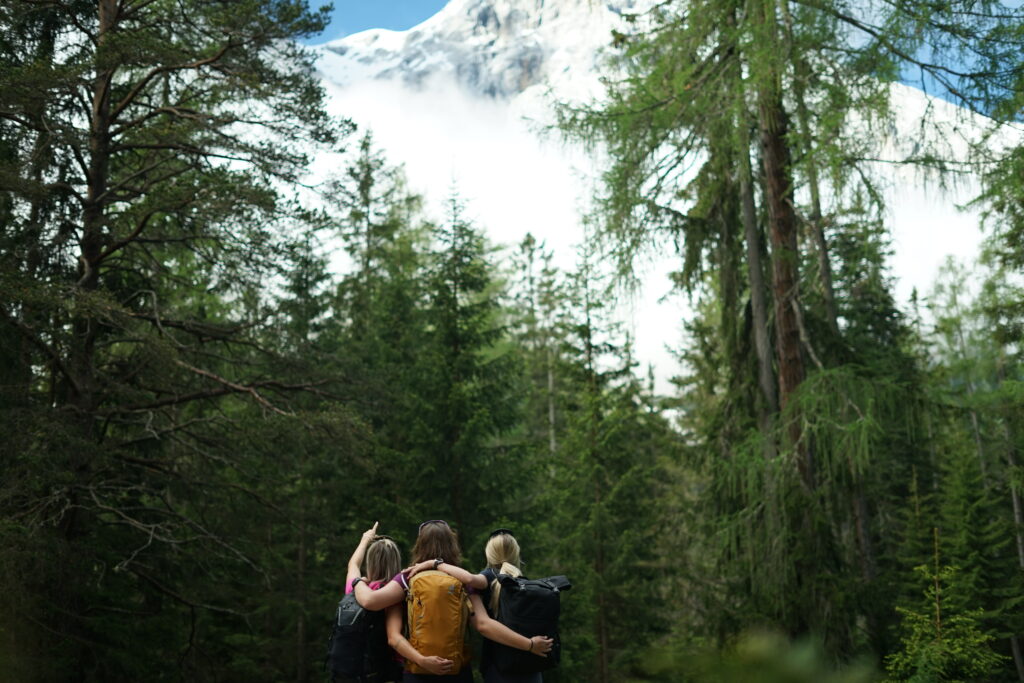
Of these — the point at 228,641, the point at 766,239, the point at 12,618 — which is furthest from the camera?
the point at 228,641

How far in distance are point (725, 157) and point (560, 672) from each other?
8.46 meters

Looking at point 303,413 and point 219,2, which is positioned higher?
point 219,2

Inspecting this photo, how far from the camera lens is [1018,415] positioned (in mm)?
8617

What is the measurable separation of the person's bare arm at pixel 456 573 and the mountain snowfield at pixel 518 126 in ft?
21.4

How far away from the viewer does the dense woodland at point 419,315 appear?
845cm

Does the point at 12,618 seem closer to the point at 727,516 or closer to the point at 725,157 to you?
the point at 727,516

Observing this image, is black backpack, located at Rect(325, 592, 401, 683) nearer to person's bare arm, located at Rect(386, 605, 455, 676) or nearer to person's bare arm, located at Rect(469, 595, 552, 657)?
person's bare arm, located at Rect(386, 605, 455, 676)

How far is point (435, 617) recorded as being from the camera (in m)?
4.17

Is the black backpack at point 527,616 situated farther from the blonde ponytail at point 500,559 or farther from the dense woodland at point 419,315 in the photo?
the dense woodland at point 419,315

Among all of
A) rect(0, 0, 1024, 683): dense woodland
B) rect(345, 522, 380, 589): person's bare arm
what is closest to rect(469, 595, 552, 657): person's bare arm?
rect(345, 522, 380, 589): person's bare arm

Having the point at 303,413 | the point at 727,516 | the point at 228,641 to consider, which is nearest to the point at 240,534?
the point at 303,413

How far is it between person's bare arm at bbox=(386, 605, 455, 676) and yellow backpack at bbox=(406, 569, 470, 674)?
0.02 m

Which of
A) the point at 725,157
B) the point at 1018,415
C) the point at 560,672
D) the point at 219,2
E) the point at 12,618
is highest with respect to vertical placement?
the point at 219,2

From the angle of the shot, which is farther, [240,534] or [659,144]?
[240,534]
